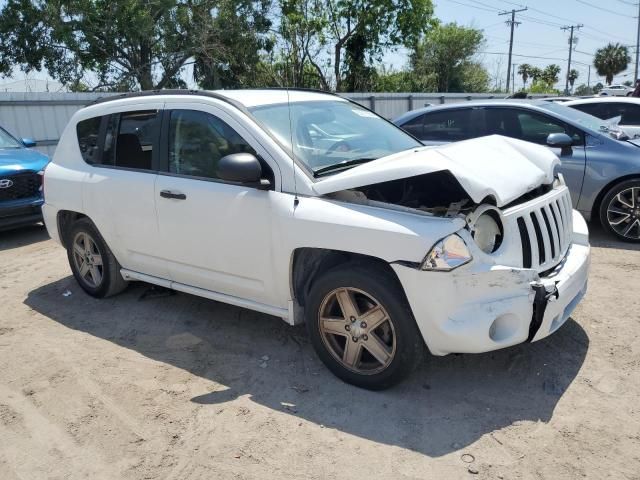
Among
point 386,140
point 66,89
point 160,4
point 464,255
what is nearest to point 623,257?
point 386,140

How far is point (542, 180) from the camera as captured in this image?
3.66m

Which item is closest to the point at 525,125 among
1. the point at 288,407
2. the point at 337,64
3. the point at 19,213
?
the point at 288,407

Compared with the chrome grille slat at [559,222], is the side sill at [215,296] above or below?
below

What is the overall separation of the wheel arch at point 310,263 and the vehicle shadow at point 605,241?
13.5 ft

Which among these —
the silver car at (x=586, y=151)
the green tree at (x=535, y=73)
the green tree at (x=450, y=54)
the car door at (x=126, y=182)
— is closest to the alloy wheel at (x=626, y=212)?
the silver car at (x=586, y=151)

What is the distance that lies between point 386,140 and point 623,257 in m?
3.16

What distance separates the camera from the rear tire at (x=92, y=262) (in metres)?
4.98

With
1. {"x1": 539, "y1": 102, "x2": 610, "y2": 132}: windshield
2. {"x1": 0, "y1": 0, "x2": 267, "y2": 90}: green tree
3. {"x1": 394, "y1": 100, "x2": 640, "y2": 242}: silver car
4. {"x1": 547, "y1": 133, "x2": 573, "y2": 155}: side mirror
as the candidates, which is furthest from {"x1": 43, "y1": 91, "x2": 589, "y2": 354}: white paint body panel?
{"x1": 0, "y1": 0, "x2": 267, "y2": 90}: green tree

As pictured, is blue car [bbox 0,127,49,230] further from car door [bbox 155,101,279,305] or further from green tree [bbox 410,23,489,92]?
green tree [bbox 410,23,489,92]

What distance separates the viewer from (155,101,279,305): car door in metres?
3.67

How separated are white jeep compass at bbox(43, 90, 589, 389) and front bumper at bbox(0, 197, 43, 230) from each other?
328 centimetres

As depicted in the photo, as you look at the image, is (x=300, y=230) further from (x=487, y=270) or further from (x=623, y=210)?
(x=623, y=210)

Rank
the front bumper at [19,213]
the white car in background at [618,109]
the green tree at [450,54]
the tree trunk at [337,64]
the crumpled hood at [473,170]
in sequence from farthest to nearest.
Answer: the green tree at [450,54], the tree trunk at [337,64], the white car in background at [618,109], the front bumper at [19,213], the crumpled hood at [473,170]

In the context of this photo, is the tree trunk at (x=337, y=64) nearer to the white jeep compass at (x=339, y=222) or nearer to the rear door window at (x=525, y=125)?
the rear door window at (x=525, y=125)
